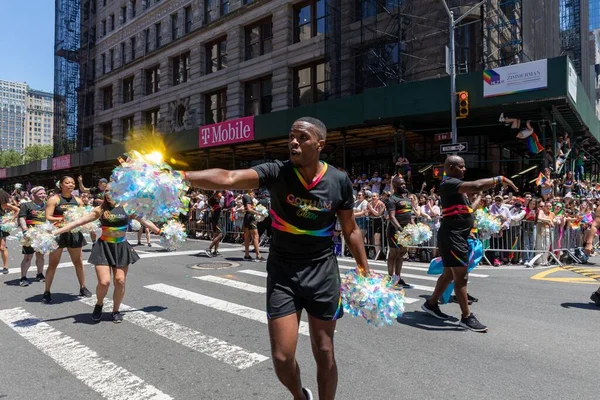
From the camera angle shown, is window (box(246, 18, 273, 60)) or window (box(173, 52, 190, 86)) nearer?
window (box(246, 18, 273, 60))

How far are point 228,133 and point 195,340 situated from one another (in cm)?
1815

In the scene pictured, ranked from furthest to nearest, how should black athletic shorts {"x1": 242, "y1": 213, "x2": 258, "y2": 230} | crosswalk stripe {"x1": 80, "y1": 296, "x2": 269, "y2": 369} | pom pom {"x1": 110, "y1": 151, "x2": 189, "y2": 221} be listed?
black athletic shorts {"x1": 242, "y1": 213, "x2": 258, "y2": 230}
crosswalk stripe {"x1": 80, "y1": 296, "x2": 269, "y2": 369}
pom pom {"x1": 110, "y1": 151, "x2": 189, "y2": 221}

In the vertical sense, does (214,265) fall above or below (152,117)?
below

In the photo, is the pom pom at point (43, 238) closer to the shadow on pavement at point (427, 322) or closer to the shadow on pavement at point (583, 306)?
the shadow on pavement at point (427, 322)

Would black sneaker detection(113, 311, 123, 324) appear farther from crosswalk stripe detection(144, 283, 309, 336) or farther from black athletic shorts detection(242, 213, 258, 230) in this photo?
black athletic shorts detection(242, 213, 258, 230)

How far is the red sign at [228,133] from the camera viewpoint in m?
21.3

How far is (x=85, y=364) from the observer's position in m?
4.14

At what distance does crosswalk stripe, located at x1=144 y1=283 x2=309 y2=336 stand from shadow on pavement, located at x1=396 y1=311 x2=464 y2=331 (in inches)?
52.8

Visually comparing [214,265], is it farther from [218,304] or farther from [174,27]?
[174,27]

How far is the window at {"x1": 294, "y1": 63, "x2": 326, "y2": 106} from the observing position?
24312mm

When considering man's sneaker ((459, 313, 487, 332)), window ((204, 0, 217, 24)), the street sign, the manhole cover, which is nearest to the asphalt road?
man's sneaker ((459, 313, 487, 332))

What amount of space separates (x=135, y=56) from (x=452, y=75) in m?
31.4

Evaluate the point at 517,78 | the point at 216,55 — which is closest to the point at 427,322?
the point at 517,78

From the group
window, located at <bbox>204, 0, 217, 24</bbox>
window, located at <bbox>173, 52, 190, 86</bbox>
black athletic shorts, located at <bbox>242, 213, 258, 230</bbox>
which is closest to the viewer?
black athletic shorts, located at <bbox>242, 213, 258, 230</bbox>
